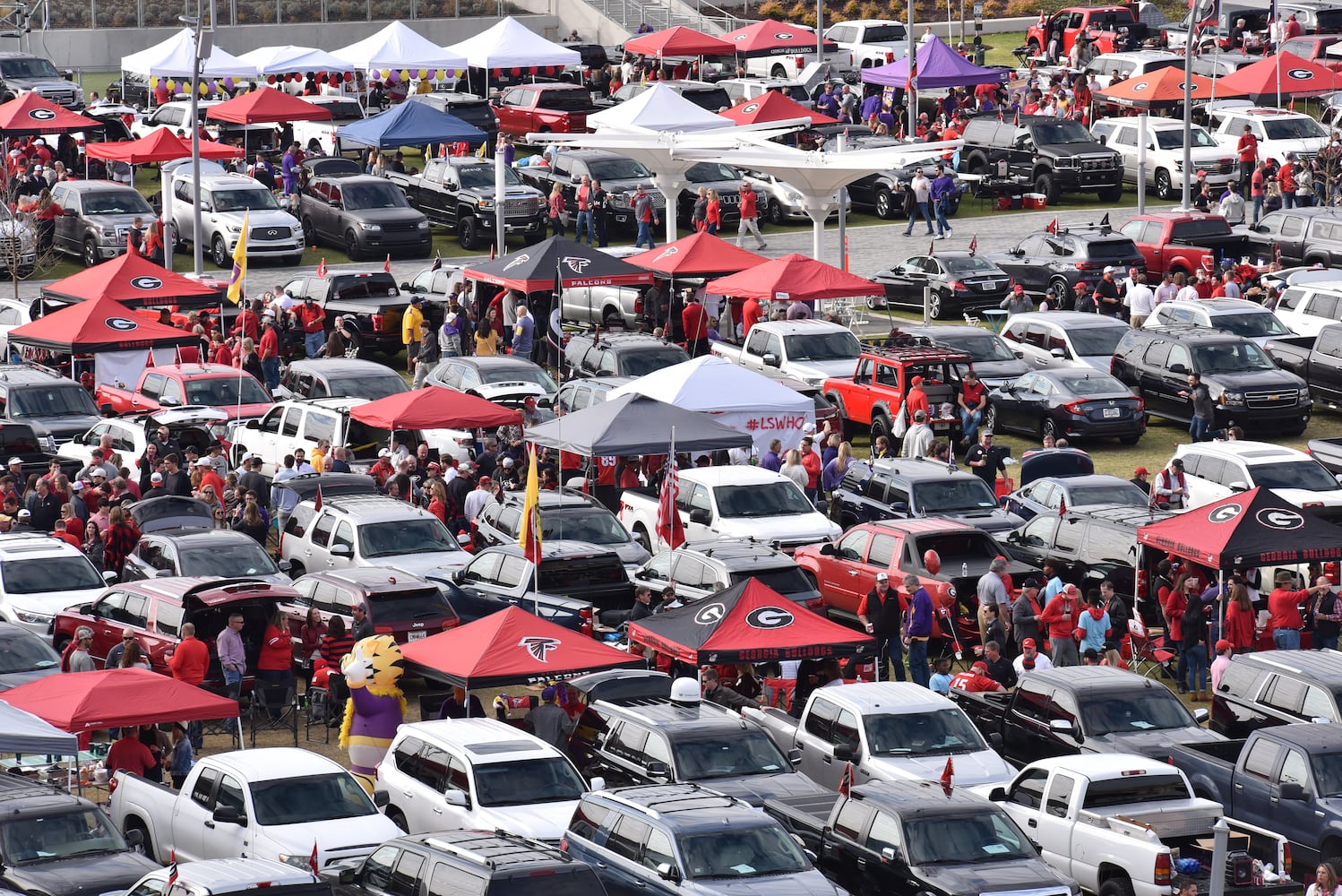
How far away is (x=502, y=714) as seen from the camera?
21.1 meters

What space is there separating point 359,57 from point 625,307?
23381 millimetres

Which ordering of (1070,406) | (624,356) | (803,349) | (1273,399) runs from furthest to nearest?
(803,349) < (624,356) < (1070,406) < (1273,399)

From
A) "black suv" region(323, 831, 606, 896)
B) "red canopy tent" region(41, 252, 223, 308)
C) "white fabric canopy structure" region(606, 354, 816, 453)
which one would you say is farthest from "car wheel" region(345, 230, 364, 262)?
"black suv" region(323, 831, 606, 896)

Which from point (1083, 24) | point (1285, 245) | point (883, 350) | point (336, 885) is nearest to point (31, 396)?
point (883, 350)

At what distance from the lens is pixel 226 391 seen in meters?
32.6

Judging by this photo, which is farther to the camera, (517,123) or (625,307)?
(517,123)

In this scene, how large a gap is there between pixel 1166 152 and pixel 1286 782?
1335 inches

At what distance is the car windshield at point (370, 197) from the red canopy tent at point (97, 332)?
11010 millimetres

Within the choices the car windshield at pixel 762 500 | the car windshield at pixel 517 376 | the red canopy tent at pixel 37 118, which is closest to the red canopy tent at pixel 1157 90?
the red canopy tent at pixel 37 118

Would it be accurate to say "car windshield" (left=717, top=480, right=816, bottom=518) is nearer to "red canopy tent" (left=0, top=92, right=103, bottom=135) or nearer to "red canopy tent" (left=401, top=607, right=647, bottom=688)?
"red canopy tent" (left=401, top=607, right=647, bottom=688)

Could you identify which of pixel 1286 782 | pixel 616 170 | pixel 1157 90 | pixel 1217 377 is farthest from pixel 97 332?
pixel 1157 90

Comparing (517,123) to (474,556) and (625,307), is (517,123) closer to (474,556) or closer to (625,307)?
(625,307)

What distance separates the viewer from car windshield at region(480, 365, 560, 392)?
32938 millimetres

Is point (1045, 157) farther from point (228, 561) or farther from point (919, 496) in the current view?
point (228, 561)
